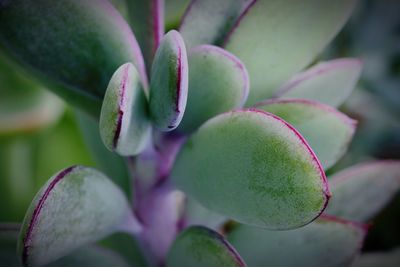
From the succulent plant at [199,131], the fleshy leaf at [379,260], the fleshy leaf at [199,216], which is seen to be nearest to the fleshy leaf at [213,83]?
the succulent plant at [199,131]

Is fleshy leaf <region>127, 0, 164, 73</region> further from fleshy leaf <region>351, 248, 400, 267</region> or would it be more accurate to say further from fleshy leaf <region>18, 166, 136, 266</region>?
fleshy leaf <region>351, 248, 400, 267</region>

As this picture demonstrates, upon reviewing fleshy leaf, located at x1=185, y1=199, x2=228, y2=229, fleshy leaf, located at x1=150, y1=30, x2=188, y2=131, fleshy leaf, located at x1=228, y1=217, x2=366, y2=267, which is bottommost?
fleshy leaf, located at x1=185, y1=199, x2=228, y2=229

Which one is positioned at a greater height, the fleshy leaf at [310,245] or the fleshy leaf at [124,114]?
the fleshy leaf at [124,114]

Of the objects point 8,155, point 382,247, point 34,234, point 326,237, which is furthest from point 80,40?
point 382,247

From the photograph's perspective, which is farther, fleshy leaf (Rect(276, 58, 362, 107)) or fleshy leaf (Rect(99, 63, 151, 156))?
fleshy leaf (Rect(276, 58, 362, 107))

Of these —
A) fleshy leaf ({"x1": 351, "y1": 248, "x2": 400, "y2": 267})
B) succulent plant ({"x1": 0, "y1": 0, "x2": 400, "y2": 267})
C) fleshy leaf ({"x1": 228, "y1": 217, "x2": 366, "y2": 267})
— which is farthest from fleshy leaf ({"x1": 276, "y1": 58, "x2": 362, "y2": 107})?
fleshy leaf ({"x1": 351, "y1": 248, "x2": 400, "y2": 267})

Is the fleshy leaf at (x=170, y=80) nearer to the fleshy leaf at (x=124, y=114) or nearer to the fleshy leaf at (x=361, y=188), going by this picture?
the fleshy leaf at (x=124, y=114)
